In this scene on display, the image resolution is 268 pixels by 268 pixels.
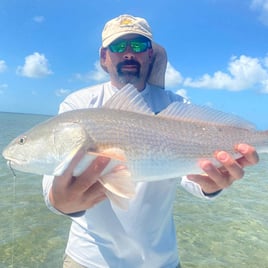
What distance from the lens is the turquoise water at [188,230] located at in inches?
205

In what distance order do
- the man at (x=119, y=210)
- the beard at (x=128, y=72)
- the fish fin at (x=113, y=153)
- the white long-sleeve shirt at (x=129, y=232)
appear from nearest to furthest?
the fish fin at (x=113, y=153)
the man at (x=119, y=210)
the white long-sleeve shirt at (x=129, y=232)
the beard at (x=128, y=72)

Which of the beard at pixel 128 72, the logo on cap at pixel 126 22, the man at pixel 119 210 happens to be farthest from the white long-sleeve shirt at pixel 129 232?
the logo on cap at pixel 126 22

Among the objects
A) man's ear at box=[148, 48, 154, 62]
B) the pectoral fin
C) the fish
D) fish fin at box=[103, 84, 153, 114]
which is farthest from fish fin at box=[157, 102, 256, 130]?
man's ear at box=[148, 48, 154, 62]

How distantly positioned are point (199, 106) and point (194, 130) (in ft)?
0.55

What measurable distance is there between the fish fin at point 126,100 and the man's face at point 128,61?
64 centimetres

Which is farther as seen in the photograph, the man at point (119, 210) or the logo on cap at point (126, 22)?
the logo on cap at point (126, 22)

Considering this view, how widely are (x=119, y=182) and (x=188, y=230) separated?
187 inches

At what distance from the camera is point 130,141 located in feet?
6.95

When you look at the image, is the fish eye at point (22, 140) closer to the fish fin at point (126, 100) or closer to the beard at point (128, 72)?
the fish fin at point (126, 100)

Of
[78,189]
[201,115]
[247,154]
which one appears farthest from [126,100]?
[247,154]

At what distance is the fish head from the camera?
6.66 feet

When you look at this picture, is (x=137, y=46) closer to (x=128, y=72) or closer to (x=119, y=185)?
(x=128, y=72)

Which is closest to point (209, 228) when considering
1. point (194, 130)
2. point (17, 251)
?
point (17, 251)

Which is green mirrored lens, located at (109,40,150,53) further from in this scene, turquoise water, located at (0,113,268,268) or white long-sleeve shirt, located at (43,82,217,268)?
turquoise water, located at (0,113,268,268)
